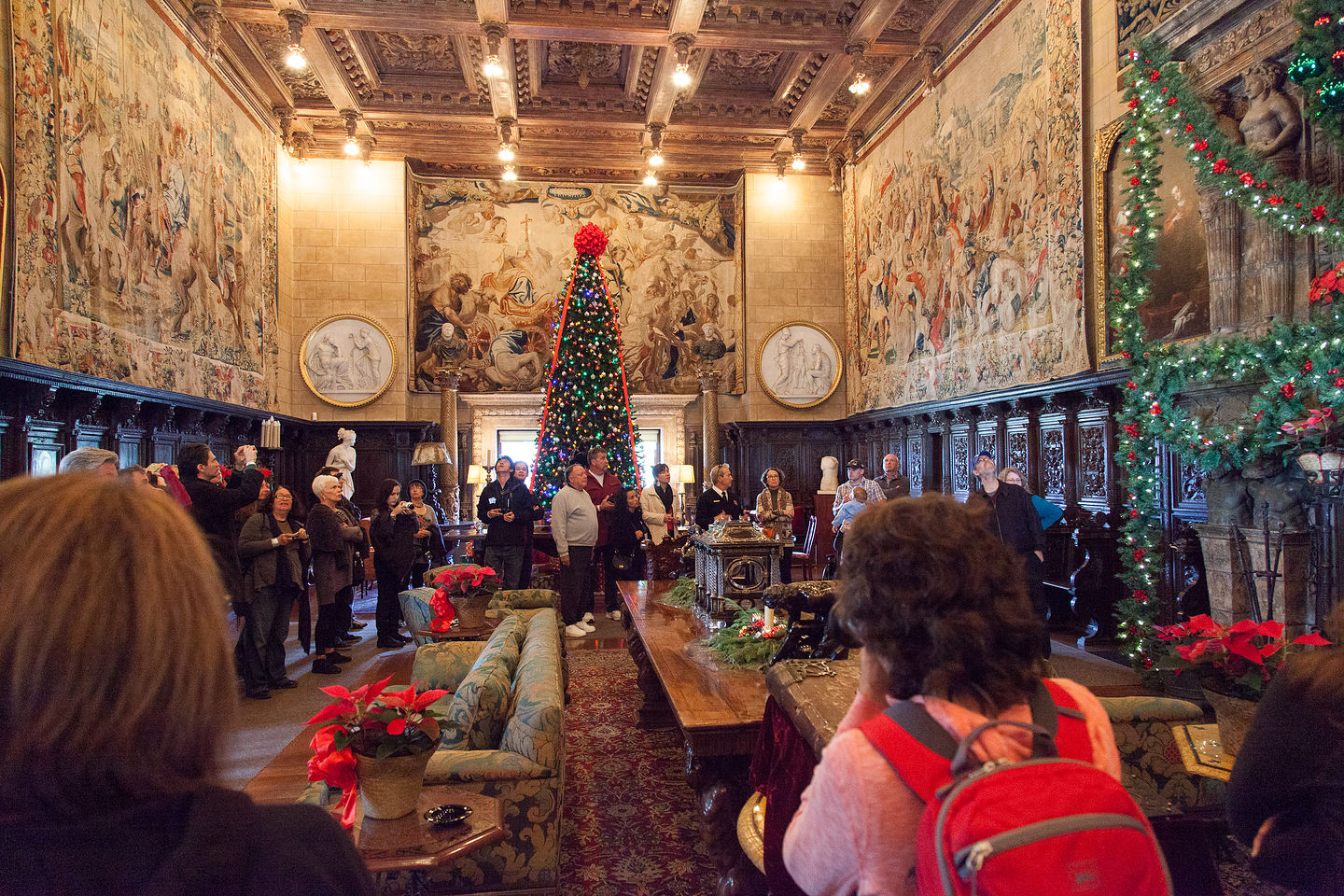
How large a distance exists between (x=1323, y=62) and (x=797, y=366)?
10638 millimetres

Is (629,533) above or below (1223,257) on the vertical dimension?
below

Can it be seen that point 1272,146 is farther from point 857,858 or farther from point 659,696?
point 857,858

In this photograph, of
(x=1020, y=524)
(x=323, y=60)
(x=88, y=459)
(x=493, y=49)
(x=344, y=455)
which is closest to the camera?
(x=88, y=459)

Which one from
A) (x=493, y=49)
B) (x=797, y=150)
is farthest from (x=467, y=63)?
(x=797, y=150)

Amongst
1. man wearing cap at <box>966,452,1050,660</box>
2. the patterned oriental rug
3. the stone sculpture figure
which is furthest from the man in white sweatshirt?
the stone sculpture figure

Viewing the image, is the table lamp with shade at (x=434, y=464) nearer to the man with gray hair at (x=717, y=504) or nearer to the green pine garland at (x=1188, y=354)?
the man with gray hair at (x=717, y=504)

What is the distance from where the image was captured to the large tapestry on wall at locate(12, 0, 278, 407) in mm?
6516

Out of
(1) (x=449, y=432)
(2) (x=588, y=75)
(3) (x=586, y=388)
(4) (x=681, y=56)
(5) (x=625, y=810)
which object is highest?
(2) (x=588, y=75)

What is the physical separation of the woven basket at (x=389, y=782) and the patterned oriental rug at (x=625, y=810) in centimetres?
121

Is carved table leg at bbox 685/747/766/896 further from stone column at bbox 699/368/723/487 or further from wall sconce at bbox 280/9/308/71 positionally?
stone column at bbox 699/368/723/487

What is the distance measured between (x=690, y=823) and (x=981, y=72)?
33.2ft

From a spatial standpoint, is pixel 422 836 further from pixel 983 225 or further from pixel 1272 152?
pixel 983 225

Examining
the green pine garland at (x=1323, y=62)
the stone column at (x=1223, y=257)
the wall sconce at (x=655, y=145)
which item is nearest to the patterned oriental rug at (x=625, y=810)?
the green pine garland at (x=1323, y=62)

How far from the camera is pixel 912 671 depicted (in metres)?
1.20
